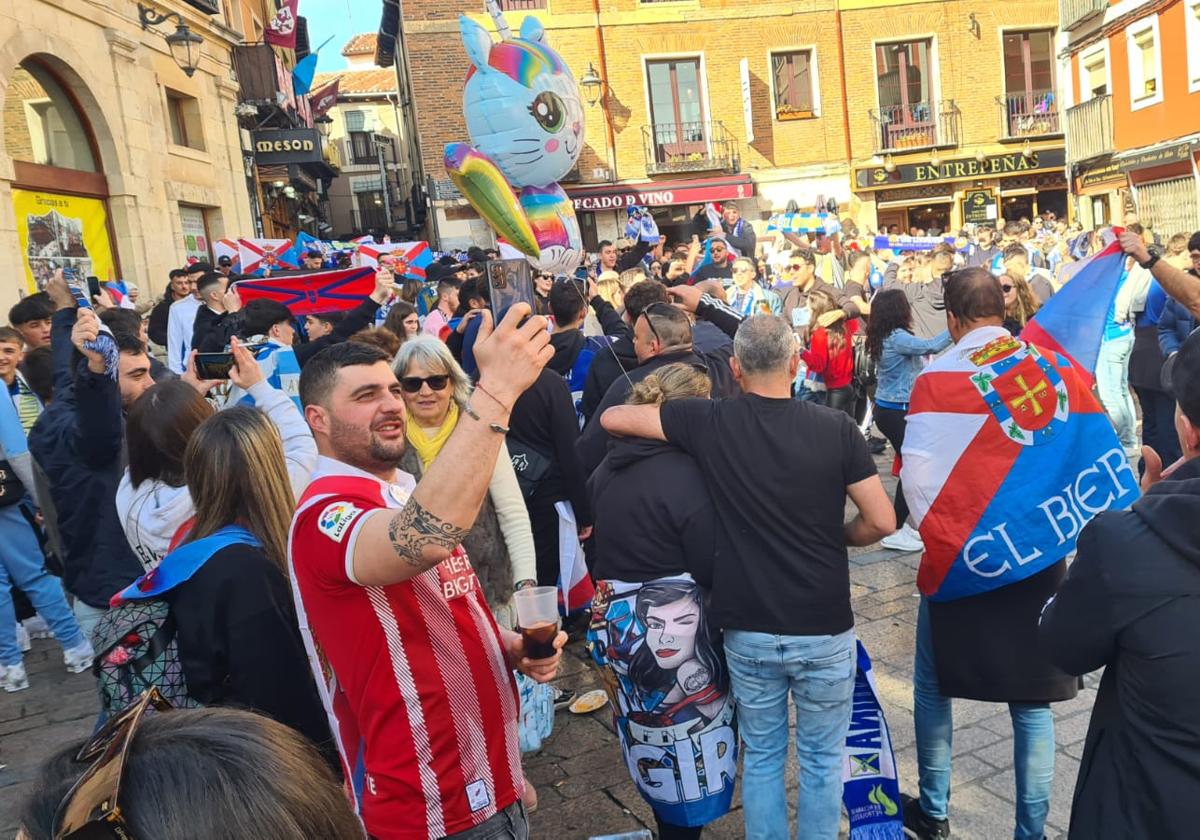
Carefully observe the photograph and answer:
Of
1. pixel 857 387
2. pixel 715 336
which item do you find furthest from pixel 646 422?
pixel 857 387

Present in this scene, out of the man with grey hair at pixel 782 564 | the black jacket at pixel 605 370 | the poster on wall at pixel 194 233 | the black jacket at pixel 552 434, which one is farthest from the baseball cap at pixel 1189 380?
the poster on wall at pixel 194 233

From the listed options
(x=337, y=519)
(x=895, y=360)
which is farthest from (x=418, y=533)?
(x=895, y=360)

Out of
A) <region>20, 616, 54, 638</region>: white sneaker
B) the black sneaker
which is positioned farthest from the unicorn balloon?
the black sneaker

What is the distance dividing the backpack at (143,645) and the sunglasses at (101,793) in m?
1.12

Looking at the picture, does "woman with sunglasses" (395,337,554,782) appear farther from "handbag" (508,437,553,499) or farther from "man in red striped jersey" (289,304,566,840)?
"man in red striped jersey" (289,304,566,840)

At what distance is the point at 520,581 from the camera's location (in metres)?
→ 3.64

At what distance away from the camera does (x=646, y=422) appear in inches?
116

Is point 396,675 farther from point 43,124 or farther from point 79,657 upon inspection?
point 43,124

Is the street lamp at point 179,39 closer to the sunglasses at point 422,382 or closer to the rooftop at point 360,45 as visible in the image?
the sunglasses at point 422,382

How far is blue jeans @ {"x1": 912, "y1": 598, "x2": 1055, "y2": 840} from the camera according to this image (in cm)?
290

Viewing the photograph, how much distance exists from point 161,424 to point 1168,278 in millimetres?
3932

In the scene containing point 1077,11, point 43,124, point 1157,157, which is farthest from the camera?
point 1077,11

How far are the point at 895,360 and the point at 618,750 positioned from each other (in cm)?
342

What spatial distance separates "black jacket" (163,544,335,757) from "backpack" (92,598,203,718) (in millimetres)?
21
